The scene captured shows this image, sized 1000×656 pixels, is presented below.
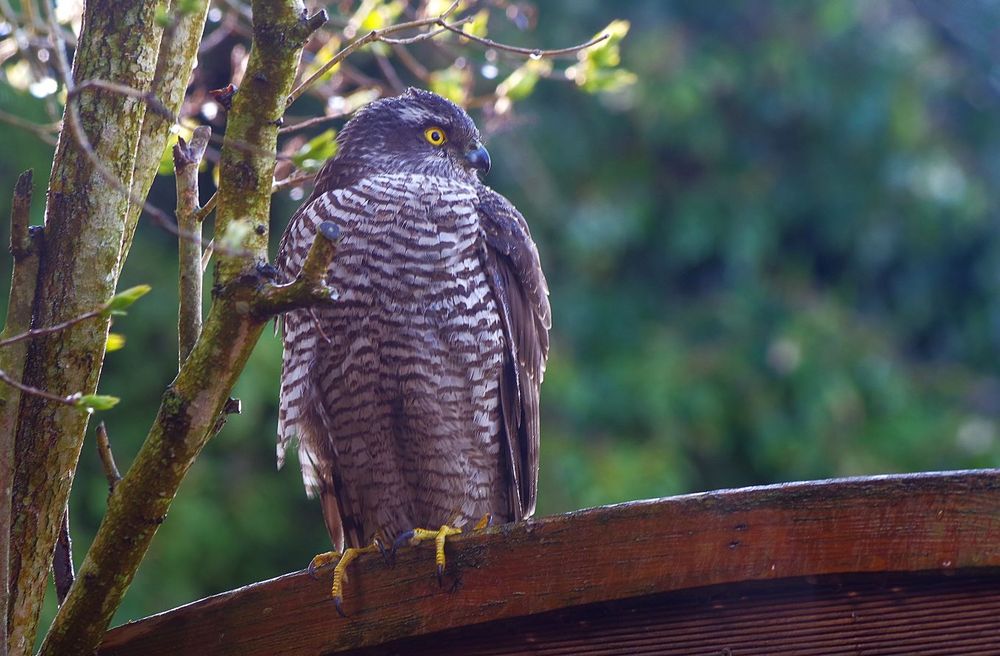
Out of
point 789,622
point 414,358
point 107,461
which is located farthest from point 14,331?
point 789,622

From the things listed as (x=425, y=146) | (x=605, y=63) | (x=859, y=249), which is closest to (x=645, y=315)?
(x=859, y=249)

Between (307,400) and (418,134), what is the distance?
1.13m

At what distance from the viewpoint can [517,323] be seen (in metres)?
3.40

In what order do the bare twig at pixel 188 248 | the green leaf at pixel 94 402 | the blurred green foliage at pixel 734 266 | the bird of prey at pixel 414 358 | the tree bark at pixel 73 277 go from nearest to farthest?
1. the green leaf at pixel 94 402
2. the tree bark at pixel 73 277
3. the bare twig at pixel 188 248
4. the bird of prey at pixel 414 358
5. the blurred green foliage at pixel 734 266

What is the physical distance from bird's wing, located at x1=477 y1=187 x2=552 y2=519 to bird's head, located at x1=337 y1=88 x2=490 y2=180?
38cm

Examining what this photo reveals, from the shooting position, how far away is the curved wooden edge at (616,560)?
1.90 meters

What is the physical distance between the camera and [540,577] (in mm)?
2055

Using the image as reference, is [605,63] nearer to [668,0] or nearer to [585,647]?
[585,647]

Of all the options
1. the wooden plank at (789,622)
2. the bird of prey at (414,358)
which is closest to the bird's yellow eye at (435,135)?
the bird of prey at (414,358)

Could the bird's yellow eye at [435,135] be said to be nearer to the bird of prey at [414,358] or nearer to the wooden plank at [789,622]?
the bird of prey at [414,358]

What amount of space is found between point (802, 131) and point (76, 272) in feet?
20.2

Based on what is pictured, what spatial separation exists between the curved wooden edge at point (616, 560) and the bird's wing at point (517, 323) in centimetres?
109

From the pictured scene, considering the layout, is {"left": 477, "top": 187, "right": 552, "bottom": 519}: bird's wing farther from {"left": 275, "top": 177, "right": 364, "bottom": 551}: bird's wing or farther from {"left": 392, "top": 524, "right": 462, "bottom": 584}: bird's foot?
{"left": 392, "top": 524, "right": 462, "bottom": 584}: bird's foot

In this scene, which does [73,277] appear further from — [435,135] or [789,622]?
[435,135]
